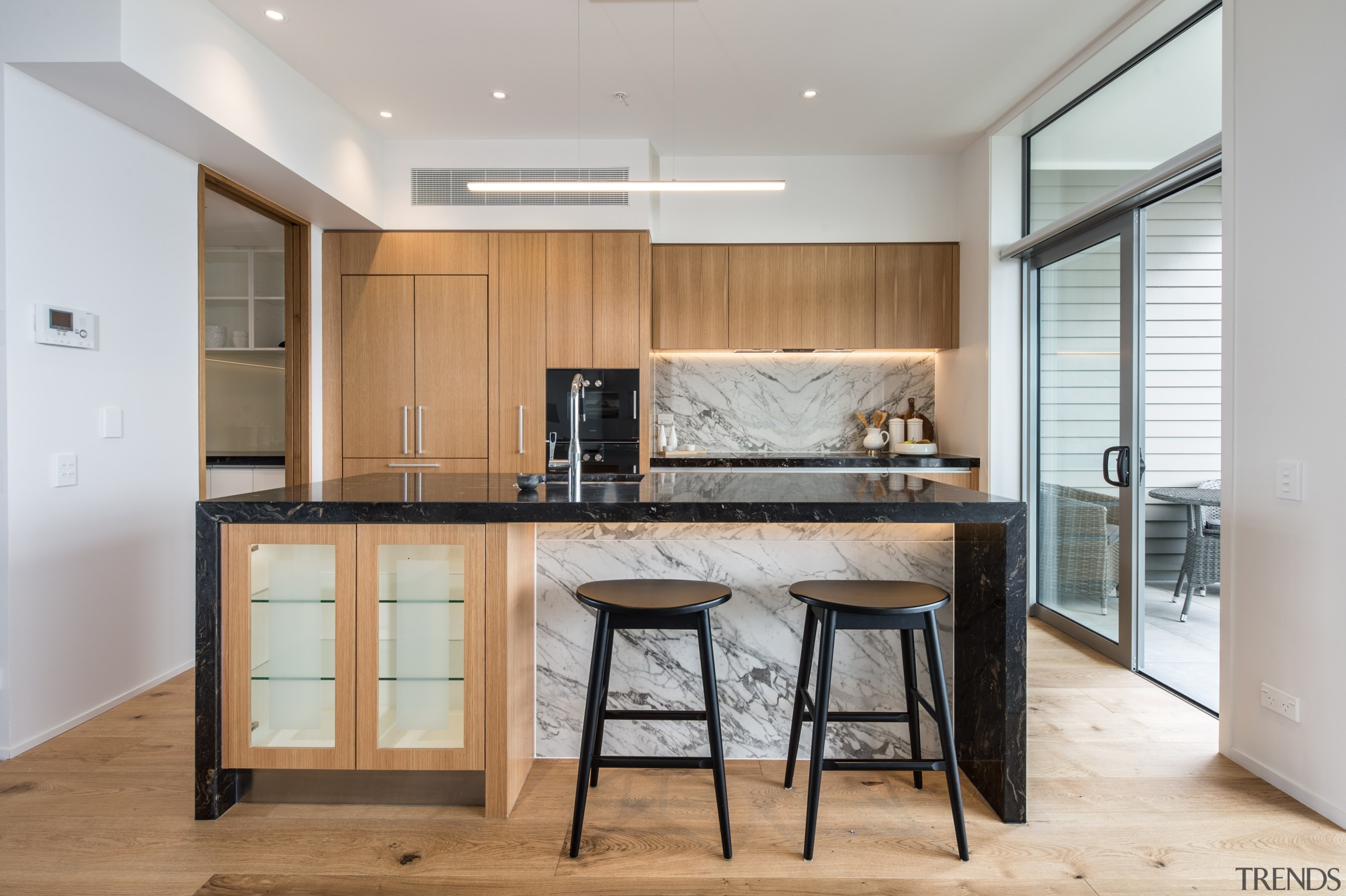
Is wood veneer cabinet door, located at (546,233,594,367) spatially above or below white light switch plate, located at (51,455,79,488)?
above

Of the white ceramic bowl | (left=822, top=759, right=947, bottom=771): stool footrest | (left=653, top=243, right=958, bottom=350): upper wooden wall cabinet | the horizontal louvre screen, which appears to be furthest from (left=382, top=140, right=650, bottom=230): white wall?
(left=822, top=759, right=947, bottom=771): stool footrest

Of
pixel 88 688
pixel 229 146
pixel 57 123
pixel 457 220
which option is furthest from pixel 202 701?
pixel 457 220

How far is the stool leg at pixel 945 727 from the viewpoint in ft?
5.62

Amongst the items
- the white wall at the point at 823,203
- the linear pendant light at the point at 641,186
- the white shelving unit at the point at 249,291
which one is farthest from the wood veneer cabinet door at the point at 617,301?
the white shelving unit at the point at 249,291

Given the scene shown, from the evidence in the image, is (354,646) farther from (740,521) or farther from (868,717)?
(868,717)

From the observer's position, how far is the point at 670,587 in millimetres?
1901

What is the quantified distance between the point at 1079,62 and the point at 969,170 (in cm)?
111

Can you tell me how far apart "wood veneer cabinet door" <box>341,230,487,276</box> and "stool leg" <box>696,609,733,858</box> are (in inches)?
127

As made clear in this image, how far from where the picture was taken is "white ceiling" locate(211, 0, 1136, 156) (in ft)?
9.43

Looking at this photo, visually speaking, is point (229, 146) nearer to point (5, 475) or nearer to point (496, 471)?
point (5, 475)

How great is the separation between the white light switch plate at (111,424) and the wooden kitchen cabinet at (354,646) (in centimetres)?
127

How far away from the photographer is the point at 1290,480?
2.05m

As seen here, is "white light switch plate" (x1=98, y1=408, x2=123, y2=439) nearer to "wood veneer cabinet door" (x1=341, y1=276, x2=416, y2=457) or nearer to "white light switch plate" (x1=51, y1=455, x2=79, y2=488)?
"white light switch plate" (x1=51, y1=455, x2=79, y2=488)

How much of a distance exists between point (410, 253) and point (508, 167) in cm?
81
